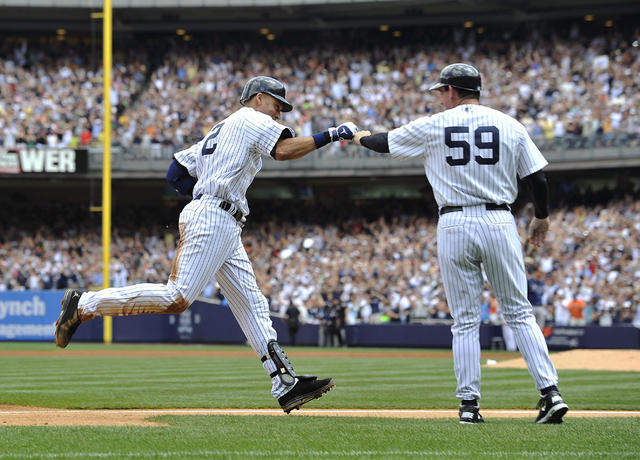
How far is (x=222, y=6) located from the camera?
3300 cm

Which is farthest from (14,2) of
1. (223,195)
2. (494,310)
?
(223,195)

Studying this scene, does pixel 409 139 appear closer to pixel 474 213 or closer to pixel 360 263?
pixel 474 213

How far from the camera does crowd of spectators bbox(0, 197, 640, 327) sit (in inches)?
978

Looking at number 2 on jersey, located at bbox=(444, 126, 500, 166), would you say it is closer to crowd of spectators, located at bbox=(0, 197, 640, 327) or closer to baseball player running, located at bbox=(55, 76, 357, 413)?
baseball player running, located at bbox=(55, 76, 357, 413)

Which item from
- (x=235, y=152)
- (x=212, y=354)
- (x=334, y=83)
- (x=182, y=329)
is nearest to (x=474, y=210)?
(x=235, y=152)

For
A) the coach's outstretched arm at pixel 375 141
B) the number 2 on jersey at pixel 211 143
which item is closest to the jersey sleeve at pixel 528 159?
the coach's outstretched arm at pixel 375 141

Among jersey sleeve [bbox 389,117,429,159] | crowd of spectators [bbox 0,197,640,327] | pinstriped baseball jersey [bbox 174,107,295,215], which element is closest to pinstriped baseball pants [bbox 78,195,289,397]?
pinstriped baseball jersey [bbox 174,107,295,215]

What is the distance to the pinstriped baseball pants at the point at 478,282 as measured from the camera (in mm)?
6164

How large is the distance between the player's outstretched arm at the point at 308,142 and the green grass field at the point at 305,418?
173 cm

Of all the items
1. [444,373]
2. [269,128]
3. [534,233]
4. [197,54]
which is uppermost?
[197,54]

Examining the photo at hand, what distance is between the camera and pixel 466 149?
620cm

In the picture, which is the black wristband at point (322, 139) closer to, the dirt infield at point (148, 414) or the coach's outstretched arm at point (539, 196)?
the coach's outstretched arm at point (539, 196)

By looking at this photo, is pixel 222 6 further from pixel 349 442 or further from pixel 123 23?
pixel 349 442

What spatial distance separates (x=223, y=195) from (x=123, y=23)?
29.7m
